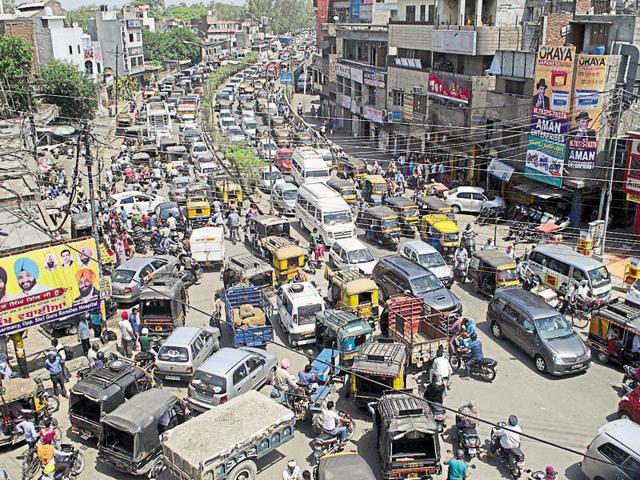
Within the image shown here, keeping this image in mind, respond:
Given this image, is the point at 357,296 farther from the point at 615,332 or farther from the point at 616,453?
the point at 616,453

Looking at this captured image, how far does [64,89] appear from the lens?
58906 mm

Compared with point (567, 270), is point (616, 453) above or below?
below

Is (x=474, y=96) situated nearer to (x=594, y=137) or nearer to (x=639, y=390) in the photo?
(x=594, y=137)

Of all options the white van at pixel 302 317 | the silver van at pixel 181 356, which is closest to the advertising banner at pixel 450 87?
the white van at pixel 302 317

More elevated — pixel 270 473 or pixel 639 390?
pixel 639 390

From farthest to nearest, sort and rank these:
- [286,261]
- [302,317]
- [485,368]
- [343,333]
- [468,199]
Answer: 1. [468,199]
2. [286,261]
3. [302,317]
4. [343,333]
5. [485,368]

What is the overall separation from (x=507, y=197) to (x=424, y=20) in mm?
23226

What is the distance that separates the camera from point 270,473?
14.7 metres

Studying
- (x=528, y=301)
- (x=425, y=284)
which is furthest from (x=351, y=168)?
(x=528, y=301)

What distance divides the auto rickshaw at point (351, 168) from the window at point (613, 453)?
28.7 m

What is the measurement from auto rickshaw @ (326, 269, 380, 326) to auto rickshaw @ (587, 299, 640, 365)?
697 cm

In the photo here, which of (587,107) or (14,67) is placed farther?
(14,67)

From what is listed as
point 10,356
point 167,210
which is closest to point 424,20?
point 167,210

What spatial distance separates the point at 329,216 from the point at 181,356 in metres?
12.8
